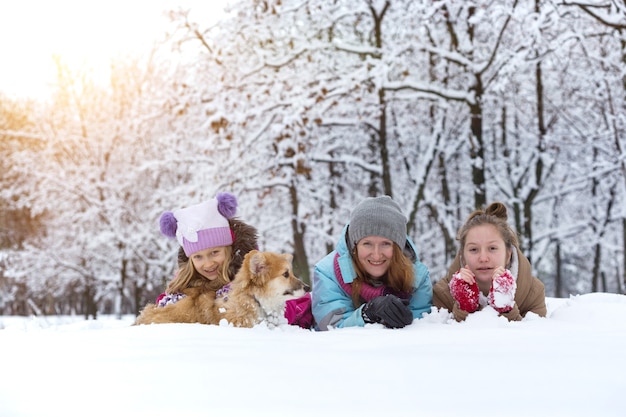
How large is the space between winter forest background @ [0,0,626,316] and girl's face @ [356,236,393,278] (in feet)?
17.1

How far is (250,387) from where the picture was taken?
221 centimetres

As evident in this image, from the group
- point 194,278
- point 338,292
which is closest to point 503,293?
point 338,292

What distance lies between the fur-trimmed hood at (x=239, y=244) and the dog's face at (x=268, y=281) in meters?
0.62

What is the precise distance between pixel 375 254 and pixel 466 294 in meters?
0.83

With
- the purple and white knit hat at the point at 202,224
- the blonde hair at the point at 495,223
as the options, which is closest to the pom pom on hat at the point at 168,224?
the purple and white knit hat at the point at 202,224

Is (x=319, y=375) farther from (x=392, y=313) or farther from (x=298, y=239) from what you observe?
(x=298, y=239)

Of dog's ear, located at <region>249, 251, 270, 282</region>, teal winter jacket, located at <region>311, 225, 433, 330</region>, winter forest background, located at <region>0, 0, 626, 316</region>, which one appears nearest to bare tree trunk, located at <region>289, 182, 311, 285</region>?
winter forest background, located at <region>0, 0, 626, 316</region>

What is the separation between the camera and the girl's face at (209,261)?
16.2ft

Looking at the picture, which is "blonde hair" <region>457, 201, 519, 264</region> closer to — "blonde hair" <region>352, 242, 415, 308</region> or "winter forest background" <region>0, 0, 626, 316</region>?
"blonde hair" <region>352, 242, 415, 308</region>

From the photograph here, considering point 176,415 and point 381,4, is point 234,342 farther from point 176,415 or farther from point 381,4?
point 381,4

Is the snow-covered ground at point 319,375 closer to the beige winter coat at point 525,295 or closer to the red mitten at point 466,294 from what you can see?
the red mitten at point 466,294

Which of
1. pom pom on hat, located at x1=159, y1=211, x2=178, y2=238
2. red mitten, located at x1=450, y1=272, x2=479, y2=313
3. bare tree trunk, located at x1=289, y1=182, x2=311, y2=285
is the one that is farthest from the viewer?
bare tree trunk, located at x1=289, y1=182, x2=311, y2=285

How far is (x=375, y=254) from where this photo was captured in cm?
453

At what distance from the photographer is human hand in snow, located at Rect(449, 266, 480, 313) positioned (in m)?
3.98
